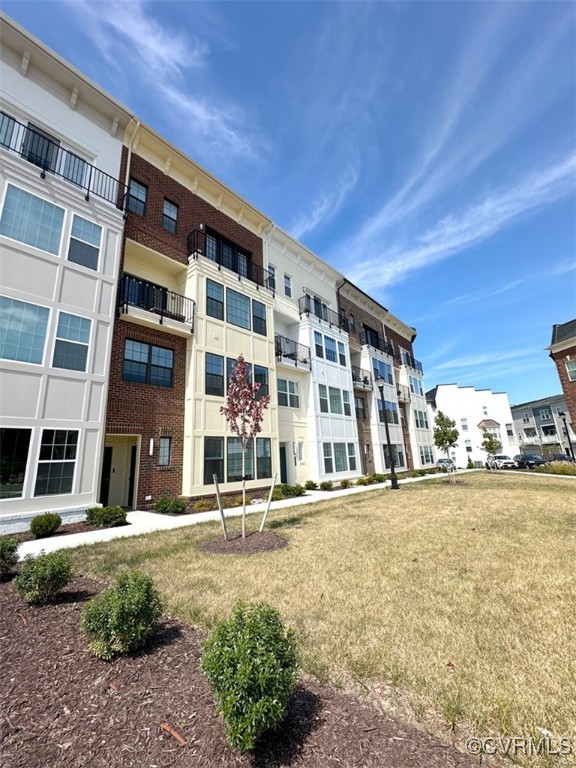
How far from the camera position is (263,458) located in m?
16.7

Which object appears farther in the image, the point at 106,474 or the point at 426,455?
the point at 426,455

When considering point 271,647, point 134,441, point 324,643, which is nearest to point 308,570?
point 324,643

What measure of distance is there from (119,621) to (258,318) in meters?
16.3

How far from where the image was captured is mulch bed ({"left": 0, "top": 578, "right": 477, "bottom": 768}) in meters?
2.24

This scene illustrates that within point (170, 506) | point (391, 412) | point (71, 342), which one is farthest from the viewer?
point (391, 412)

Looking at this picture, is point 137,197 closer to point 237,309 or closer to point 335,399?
point 237,309

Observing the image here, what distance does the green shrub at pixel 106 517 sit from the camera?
9.89 m

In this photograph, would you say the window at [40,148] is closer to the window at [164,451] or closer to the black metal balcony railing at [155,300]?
the black metal balcony railing at [155,300]

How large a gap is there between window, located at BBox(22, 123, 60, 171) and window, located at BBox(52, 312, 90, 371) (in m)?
5.42

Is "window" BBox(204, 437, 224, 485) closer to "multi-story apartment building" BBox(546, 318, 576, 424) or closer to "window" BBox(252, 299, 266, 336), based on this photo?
"window" BBox(252, 299, 266, 336)

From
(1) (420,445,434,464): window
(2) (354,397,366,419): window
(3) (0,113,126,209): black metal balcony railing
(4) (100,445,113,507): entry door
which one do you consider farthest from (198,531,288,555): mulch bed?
(1) (420,445,434,464): window

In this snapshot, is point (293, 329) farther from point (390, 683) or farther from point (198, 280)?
point (390, 683)

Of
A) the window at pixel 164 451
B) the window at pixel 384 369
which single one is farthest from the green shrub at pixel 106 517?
the window at pixel 384 369

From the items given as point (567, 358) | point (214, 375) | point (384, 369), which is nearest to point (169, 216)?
point (214, 375)
